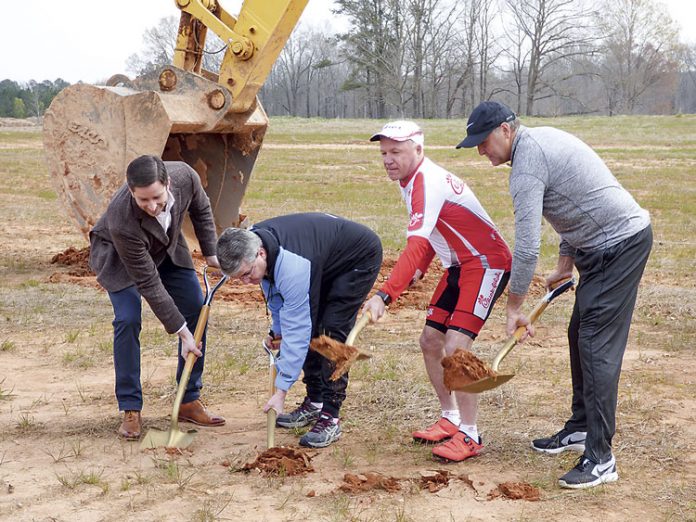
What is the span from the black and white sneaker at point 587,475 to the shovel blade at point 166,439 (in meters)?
2.11

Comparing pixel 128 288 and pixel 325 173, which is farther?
pixel 325 173

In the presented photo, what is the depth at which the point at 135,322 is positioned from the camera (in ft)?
16.5

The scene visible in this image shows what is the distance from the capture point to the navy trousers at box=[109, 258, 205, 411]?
5.01m

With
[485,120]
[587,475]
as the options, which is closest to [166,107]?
[485,120]

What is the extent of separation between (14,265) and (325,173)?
464 inches

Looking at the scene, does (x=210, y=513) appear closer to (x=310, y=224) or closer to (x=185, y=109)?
(x=310, y=224)

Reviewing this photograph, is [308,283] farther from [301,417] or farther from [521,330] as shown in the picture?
[301,417]

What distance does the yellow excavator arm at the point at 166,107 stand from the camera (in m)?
8.71

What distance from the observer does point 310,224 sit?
476 cm

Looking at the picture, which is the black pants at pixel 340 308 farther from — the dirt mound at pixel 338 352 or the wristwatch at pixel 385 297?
the wristwatch at pixel 385 297

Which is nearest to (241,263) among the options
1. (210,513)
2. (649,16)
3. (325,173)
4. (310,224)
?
(310,224)

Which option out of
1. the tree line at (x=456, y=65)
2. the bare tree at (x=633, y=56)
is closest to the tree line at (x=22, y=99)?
the tree line at (x=456, y=65)

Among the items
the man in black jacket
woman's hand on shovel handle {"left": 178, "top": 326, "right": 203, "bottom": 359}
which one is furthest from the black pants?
woman's hand on shovel handle {"left": 178, "top": 326, "right": 203, "bottom": 359}

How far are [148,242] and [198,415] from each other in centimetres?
121
